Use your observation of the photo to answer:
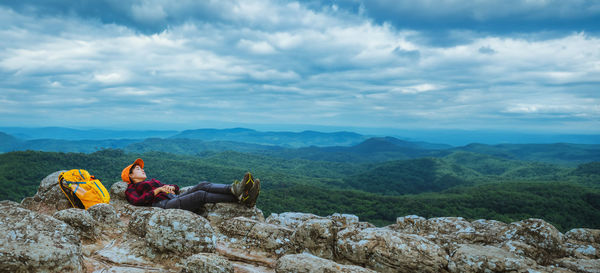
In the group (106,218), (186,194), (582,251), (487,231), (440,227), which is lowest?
(440,227)

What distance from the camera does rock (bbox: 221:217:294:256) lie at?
337 inches

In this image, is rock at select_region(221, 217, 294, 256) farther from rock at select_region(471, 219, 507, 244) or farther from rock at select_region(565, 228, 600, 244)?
rock at select_region(565, 228, 600, 244)

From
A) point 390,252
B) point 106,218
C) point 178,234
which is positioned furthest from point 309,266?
point 106,218

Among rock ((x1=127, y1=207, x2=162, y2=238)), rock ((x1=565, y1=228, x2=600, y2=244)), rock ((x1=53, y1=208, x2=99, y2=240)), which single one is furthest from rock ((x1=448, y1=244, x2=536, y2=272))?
rock ((x1=53, y1=208, x2=99, y2=240))

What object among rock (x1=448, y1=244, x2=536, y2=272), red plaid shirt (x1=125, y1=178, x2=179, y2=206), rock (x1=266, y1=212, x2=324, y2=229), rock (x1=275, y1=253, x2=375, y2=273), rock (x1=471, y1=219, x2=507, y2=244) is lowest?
rock (x1=266, y1=212, x2=324, y2=229)

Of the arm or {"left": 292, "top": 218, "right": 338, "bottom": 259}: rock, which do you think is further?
the arm

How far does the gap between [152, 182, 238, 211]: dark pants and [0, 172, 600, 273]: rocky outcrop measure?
183 centimetres

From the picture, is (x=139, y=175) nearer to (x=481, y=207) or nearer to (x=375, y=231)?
(x=375, y=231)

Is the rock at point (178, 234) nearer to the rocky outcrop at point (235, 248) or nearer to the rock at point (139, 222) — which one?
the rocky outcrop at point (235, 248)

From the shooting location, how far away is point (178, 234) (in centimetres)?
738

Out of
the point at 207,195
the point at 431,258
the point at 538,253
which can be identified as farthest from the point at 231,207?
the point at 538,253

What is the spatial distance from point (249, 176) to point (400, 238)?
5.41m

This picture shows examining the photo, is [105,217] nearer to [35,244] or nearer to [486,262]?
[35,244]

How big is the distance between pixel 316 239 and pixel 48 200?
1175cm
